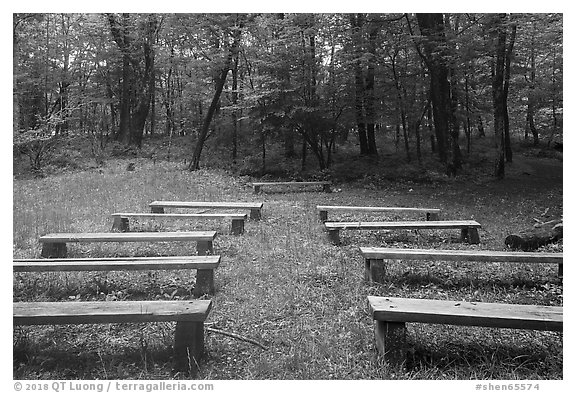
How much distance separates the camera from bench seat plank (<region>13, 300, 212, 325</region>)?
2.51 metres

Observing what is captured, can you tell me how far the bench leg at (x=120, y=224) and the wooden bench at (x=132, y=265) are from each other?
8.37 ft

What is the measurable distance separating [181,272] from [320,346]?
2.14m

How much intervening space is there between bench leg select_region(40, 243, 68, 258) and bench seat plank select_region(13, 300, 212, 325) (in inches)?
97.9

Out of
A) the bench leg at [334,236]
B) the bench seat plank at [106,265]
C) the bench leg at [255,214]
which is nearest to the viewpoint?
the bench seat plank at [106,265]

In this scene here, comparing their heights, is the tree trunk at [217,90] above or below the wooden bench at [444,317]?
above

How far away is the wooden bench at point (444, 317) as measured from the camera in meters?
2.50

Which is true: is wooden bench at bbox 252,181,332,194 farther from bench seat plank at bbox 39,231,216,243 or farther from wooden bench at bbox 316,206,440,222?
bench seat plank at bbox 39,231,216,243

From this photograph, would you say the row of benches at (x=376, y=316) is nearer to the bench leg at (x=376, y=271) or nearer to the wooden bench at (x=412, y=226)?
the bench leg at (x=376, y=271)

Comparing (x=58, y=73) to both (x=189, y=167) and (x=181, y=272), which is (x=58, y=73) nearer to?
(x=189, y=167)

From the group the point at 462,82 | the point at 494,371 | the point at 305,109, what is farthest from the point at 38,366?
the point at 462,82

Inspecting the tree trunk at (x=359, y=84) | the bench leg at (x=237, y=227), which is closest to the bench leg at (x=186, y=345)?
the bench leg at (x=237, y=227)

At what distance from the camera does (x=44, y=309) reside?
262 cm

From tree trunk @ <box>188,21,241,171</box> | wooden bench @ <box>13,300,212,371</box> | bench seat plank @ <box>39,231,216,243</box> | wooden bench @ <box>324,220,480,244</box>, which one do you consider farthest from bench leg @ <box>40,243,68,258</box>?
tree trunk @ <box>188,21,241,171</box>

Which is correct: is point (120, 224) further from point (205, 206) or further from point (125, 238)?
point (125, 238)
